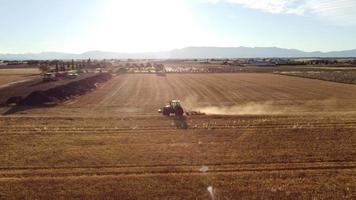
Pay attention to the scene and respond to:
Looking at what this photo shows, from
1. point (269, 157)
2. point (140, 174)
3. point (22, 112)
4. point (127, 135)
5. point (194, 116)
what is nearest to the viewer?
point (140, 174)

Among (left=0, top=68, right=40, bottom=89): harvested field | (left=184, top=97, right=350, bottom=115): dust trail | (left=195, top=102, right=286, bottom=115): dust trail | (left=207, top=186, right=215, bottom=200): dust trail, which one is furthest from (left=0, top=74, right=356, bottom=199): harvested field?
(left=0, top=68, right=40, bottom=89): harvested field

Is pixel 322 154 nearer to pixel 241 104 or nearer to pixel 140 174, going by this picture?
pixel 140 174

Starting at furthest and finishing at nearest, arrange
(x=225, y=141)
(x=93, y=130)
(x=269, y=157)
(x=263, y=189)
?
1. (x=93, y=130)
2. (x=225, y=141)
3. (x=269, y=157)
4. (x=263, y=189)

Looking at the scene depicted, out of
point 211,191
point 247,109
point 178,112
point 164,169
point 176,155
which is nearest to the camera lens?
point 211,191

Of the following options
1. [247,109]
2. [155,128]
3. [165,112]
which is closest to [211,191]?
[155,128]

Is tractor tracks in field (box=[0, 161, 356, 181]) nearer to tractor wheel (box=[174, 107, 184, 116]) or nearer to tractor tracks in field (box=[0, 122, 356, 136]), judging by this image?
tractor tracks in field (box=[0, 122, 356, 136])

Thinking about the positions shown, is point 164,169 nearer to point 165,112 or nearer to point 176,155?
point 176,155

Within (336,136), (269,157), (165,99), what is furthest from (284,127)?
(165,99)

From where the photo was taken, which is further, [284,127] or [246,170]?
[284,127]
